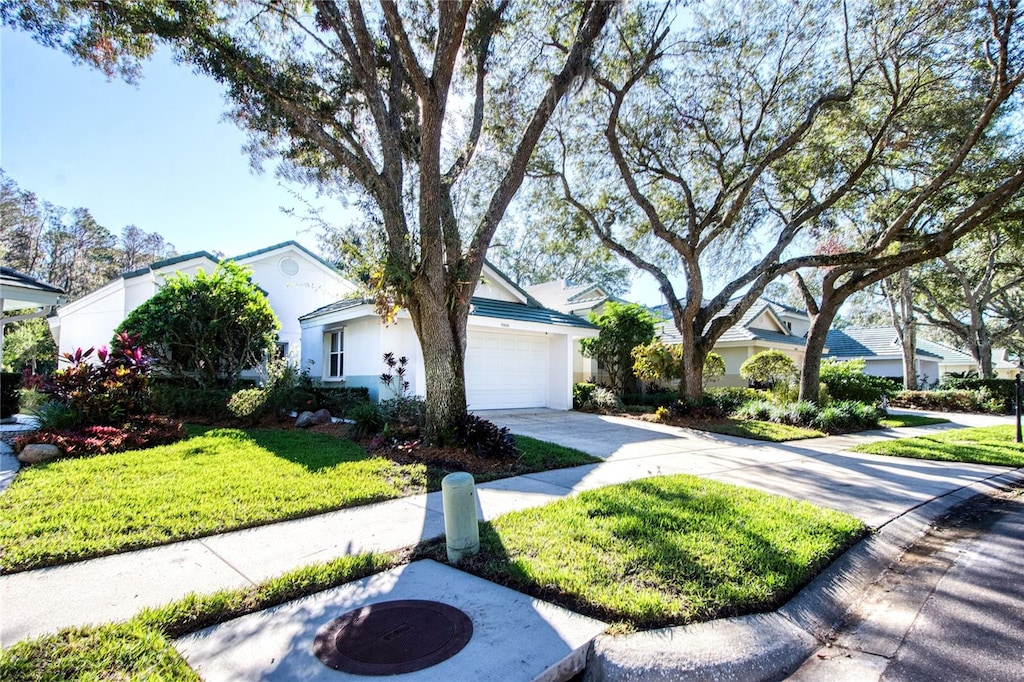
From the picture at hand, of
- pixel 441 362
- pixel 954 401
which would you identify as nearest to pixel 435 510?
pixel 441 362

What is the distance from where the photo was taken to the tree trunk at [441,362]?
7.33m

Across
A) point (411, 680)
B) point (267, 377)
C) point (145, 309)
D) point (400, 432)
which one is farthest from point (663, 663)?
point (145, 309)

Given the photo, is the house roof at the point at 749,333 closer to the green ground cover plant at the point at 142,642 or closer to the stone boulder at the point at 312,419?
the stone boulder at the point at 312,419

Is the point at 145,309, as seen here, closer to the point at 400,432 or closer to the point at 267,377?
the point at 267,377

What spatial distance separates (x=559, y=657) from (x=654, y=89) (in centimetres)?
1273

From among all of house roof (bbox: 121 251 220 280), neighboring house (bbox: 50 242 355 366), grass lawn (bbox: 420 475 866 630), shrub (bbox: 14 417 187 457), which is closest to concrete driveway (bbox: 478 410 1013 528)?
grass lawn (bbox: 420 475 866 630)

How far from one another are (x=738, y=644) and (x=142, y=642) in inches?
122

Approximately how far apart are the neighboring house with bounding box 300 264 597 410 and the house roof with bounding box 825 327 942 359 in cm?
2220

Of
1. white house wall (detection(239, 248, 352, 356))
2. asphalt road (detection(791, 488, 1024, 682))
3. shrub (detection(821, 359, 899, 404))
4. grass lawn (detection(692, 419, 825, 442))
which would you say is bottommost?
asphalt road (detection(791, 488, 1024, 682))

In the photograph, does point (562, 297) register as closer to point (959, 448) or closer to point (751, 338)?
point (751, 338)

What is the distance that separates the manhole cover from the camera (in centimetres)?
246

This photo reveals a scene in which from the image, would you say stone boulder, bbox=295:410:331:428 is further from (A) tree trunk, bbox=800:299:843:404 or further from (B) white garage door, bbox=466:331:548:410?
(A) tree trunk, bbox=800:299:843:404

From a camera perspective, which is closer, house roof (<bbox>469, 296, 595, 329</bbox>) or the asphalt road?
the asphalt road

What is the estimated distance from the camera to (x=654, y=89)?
39.8 ft
